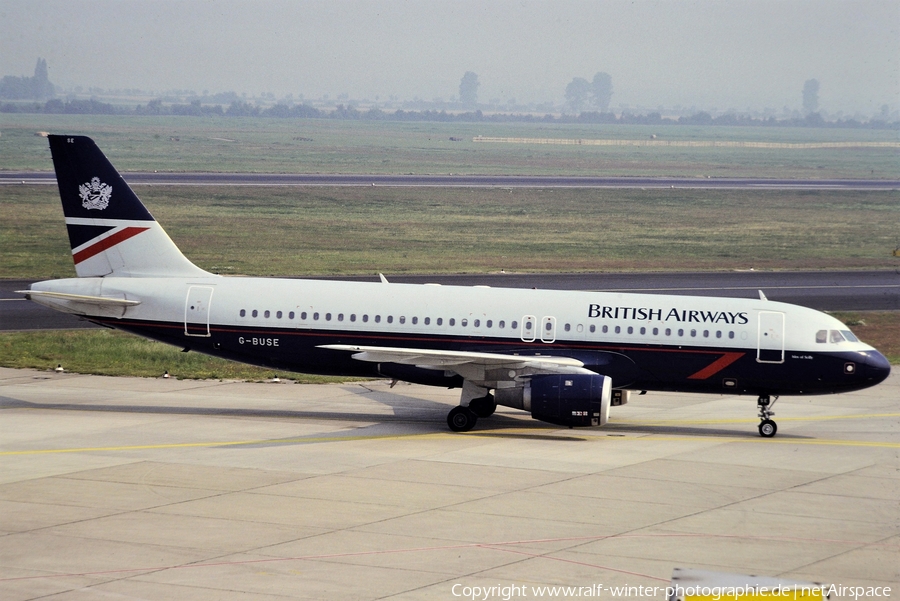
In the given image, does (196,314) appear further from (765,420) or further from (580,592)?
(580,592)

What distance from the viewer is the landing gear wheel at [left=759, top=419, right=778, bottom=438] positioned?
96.5 feet

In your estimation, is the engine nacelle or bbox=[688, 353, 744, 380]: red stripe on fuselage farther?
bbox=[688, 353, 744, 380]: red stripe on fuselage

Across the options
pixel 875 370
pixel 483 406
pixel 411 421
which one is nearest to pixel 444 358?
pixel 483 406

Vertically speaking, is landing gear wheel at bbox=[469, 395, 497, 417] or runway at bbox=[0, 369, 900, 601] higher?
landing gear wheel at bbox=[469, 395, 497, 417]

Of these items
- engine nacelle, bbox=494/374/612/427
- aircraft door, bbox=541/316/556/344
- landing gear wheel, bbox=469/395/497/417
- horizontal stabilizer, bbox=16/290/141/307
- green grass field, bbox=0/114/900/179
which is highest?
green grass field, bbox=0/114/900/179

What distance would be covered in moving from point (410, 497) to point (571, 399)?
6.86 m

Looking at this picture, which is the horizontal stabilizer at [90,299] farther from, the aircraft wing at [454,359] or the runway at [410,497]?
the aircraft wing at [454,359]

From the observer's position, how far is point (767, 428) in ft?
96.7

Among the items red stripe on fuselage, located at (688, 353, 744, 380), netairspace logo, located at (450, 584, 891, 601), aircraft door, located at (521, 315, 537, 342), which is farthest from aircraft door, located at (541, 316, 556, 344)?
netairspace logo, located at (450, 584, 891, 601)

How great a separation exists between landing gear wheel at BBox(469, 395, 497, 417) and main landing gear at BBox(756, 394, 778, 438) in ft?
23.6

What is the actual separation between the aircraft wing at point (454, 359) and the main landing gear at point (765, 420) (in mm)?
5189

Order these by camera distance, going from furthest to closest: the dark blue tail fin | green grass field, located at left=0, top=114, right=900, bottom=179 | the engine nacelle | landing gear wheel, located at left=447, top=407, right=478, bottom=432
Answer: green grass field, located at left=0, top=114, right=900, bottom=179, the dark blue tail fin, landing gear wheel, located at left=447, top=407, right=478, bottom=432, the engine nacelle

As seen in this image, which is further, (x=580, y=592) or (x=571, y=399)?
(x=571, y=399)

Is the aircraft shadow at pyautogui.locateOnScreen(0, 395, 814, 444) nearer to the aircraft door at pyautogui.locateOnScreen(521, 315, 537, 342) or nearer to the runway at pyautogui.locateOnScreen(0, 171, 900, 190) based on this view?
the aircraft door at pyautogui.locateOnScreen(521, 315, 537, 342)
